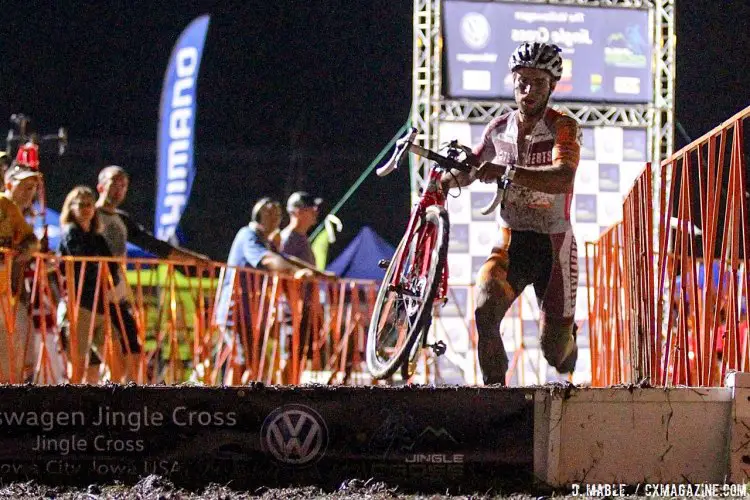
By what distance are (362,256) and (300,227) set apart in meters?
1.53

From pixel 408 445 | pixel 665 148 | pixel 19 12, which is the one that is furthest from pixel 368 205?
pixel 408 445

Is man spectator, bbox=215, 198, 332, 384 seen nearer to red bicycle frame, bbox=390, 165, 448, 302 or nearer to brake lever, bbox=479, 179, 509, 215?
red bicycle frame, bbox=390, 165, 448, 302

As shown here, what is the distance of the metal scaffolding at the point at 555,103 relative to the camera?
35.5 ft

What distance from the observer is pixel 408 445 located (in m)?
3.95

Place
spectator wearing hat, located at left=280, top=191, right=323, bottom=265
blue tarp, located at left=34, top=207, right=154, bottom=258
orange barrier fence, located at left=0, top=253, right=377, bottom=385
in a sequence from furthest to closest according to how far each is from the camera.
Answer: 1. blue tarp, located at left=34, top=207, right=154, bottom=258
2. spectator wearing hat, located at left=280, top=191, right=323, bottom=265
3. orange barrier fence, located at left=0, top=253, right=377, bottom=385

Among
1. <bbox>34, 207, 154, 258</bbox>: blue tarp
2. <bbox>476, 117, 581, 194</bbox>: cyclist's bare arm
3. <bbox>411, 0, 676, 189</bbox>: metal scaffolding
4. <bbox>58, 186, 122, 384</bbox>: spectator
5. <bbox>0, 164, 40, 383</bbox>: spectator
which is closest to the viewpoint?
<bbox>476, 117, 581, 194</bbox>: cyclist's bare arm

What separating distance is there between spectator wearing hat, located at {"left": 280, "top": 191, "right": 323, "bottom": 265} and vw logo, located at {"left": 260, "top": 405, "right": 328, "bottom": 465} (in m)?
5.67

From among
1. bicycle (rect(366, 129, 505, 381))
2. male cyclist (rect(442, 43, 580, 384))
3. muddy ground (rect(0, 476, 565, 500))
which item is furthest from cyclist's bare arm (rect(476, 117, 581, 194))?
muddy ground (rect(0, 476, 565, 500))

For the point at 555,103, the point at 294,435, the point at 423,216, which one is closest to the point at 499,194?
the point at 423,216

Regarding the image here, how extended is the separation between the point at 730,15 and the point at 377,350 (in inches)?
303

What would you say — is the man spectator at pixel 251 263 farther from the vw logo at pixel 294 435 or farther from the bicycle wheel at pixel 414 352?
the vw logo at pixel 294 435

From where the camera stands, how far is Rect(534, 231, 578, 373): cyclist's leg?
5.19 m

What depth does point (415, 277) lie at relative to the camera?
5.25 m

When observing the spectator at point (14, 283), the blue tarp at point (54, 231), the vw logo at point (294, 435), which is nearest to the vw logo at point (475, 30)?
the blue tarp at point (54, 231)
